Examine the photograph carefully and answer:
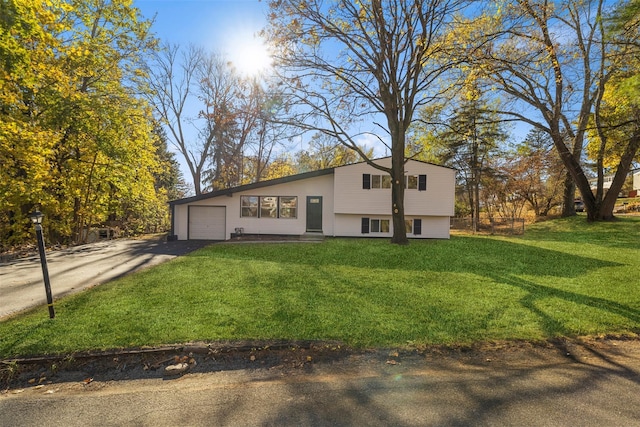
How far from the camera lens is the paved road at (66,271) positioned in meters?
6.31

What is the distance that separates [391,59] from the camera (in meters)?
12.5

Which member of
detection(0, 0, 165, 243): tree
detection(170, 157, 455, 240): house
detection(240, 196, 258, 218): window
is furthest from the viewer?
detection(240, 196, 258, 218): window

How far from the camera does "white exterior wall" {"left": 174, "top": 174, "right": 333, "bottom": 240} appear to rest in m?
17.6

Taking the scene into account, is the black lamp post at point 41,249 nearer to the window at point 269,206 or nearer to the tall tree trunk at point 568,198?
the window at point 269,206

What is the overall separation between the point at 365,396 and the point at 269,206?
50.2 feet

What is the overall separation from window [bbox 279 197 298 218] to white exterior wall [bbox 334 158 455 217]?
2.35 meters

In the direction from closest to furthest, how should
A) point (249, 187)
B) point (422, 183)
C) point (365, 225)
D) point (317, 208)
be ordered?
point (249, 187)
point (422, 183)
point (365, 225)
point (317, 208)

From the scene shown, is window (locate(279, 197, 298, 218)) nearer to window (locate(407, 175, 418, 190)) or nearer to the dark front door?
the dark front door

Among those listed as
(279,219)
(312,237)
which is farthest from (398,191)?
(279,219)

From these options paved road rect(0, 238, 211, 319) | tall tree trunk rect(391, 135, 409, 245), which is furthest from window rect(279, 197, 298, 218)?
paved road rect(0, 238, 211, 319)

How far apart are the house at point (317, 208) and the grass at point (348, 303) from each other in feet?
22.7

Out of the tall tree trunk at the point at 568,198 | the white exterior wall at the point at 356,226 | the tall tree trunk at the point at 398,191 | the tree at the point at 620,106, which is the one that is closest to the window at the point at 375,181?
the white exterior wall at the point at 356,226

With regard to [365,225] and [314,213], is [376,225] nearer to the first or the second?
[365,225]

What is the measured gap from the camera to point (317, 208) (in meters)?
17.8
